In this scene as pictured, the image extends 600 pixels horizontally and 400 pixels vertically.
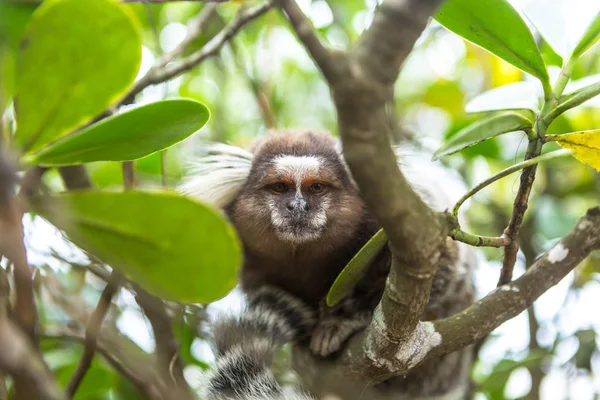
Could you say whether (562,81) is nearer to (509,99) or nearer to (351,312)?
(509,99)

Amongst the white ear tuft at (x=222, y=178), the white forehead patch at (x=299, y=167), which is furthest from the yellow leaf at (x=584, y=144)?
the white ear tuft at (x=222, y=178)

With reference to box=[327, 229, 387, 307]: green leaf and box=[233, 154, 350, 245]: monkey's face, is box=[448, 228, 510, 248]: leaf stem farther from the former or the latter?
box=[233, 154, 350, 245]: monkey's face

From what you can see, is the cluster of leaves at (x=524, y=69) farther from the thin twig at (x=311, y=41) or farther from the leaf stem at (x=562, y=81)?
the thin twig at (x=311, y=41)

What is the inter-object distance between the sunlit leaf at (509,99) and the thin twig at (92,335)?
101cm

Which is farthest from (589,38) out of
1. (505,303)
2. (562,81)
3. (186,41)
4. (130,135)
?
(186,41)

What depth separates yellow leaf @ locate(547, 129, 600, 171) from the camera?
141 cm

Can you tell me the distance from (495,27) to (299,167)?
1260mm

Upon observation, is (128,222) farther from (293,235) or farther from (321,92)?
(321,92)

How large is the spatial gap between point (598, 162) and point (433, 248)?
1.66 feet

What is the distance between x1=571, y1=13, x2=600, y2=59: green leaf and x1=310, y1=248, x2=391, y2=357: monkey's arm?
1076mm

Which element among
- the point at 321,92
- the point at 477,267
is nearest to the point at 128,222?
the point at 477,267

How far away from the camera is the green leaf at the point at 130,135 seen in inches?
43.4

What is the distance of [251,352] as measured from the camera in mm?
2154

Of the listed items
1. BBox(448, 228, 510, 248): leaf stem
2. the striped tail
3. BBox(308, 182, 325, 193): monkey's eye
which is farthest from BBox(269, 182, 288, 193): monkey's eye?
BBox(448, 228, 510, 248): leaf stem
